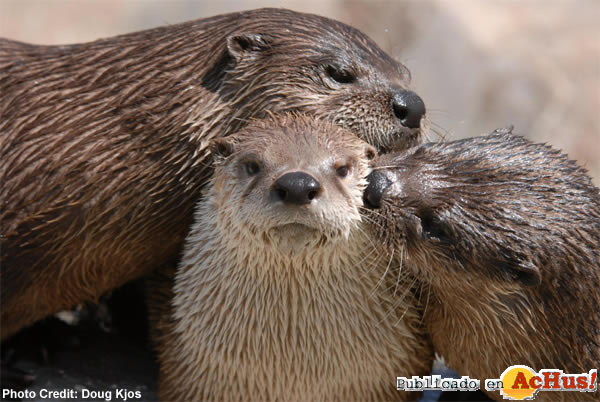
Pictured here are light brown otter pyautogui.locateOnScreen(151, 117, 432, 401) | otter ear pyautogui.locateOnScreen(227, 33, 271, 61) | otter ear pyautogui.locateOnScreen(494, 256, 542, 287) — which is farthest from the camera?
otter ear pyautogui.locateOnScreen(227, 33, 271, 61)

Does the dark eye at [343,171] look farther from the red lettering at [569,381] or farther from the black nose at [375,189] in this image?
the red lettering at [569,381]

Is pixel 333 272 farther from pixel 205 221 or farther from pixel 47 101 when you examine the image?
pixel 47 101

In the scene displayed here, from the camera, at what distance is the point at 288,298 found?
2719 mm

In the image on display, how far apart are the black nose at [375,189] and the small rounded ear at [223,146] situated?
46 centimetres

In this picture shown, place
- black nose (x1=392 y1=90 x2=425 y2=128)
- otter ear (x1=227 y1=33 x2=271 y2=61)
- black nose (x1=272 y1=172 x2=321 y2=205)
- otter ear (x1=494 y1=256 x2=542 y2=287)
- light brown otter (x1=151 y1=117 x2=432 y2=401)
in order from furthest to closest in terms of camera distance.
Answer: otter ear (x1=227 y1=33 x2=271 y2=61), black nose (x1=392 y1=90 x2=425 y2=128), light brown otter (x1=151 y1=117 x2=432 y2=401), otter ear (x1=494 y1=256 x2=542 y2=287), black nose (x1=272 y1=172 x2=321 y2=205)

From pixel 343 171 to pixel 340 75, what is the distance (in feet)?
1.67

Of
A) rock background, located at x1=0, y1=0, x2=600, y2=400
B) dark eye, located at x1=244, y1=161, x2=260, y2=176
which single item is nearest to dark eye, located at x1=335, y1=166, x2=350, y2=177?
dark eye, located at x1=244, y1=161, x2=260, y2=176

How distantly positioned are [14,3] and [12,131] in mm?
4366

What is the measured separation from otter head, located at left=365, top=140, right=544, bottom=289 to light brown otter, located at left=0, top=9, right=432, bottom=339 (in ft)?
0.86

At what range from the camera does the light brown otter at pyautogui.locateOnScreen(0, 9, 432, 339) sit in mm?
2973

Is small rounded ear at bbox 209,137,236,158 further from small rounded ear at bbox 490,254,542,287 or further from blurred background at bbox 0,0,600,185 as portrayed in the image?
blurred background at bbox 0,0,600,185

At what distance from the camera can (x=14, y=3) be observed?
7.06 m

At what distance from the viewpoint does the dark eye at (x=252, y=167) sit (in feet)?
8.44

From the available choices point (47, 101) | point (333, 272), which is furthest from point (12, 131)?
point (333, 272)
